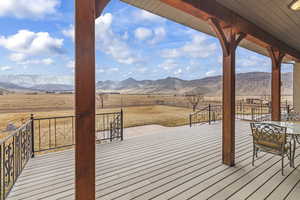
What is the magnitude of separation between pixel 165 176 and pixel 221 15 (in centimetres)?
251

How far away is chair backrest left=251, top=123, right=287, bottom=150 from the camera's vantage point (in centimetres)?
229

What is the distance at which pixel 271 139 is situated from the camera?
7.86ft

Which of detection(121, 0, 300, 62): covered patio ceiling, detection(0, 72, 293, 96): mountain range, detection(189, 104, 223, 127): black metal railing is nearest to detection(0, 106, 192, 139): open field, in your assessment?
detection(189, 104, 223, 127): black metal railing

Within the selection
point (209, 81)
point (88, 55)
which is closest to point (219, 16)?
point (88, 55)

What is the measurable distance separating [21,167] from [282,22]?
16.9ft

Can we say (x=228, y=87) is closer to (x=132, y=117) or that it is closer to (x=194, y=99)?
(x=132, y=117)

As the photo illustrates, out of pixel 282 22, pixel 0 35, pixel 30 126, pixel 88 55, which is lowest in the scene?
pixel 30 126

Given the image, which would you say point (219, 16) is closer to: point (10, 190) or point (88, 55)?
point (88, 55)

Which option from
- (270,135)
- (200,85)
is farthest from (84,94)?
(200,85)

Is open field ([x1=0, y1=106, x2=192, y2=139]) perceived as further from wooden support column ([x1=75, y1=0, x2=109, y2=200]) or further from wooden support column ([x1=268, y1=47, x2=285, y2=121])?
wooden support column ([x1=268, y1=47, x2=285, y2=121])

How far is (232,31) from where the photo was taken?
8.53 feet

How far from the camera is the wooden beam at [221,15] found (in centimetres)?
205

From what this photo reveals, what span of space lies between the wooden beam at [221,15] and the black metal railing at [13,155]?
2661 millimetres

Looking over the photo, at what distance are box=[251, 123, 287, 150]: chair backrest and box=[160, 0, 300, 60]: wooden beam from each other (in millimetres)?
1654
